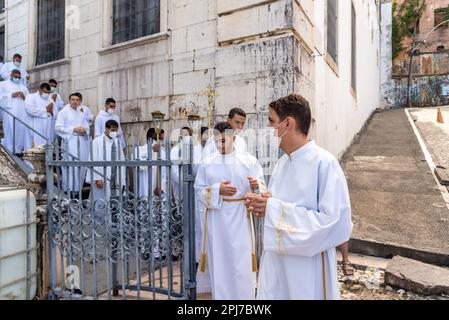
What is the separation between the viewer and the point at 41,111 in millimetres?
7609

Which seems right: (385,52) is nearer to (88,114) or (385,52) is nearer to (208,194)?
(88,114)

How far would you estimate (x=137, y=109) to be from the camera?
22.5 feet

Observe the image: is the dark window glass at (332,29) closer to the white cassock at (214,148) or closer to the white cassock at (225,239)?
the white cassock at (214,148)

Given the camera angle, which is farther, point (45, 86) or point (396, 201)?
point (45, 86)

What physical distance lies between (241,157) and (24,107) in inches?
251

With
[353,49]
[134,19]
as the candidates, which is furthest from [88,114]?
[353,49]

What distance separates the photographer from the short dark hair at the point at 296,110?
7.20 ft

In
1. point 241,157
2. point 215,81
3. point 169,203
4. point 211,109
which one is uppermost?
point 215,81

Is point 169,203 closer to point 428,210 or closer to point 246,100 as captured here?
point 246,100

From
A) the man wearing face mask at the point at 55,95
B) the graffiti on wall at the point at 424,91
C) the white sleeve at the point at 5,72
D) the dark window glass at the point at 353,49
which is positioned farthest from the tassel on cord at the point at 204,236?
the graffiti on wall at the point at 424,91

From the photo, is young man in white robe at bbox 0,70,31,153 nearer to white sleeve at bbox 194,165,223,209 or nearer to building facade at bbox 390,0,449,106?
white sleeve at bbox 194,165,223,209

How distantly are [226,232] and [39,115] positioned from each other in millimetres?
6099

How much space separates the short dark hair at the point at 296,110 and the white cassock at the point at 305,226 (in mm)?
145
